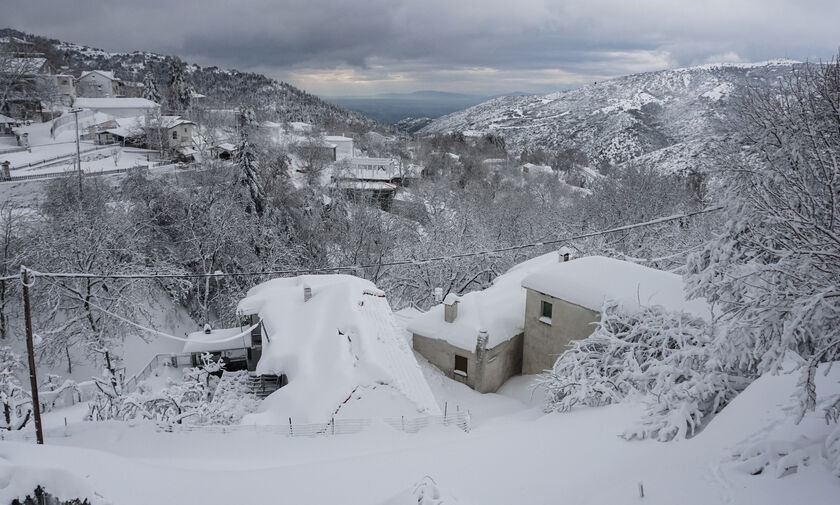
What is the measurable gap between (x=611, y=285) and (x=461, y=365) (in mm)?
5991

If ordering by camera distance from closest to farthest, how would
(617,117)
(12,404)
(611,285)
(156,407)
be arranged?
(12,404), (156,407), (611,285), (617,117)

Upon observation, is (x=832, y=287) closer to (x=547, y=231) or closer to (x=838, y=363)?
(x=838, y=363)

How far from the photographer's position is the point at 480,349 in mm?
17703

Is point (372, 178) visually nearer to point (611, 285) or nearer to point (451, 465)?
point (611, 285)

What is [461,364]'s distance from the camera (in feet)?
60.6

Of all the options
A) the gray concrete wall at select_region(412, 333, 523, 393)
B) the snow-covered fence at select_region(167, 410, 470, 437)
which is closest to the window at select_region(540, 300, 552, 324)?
the gray concrete wall at select_region(412, 333, 523, 393)

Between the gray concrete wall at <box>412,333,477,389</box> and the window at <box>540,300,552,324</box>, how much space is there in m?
2.83

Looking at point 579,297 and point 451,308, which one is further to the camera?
point 451,308

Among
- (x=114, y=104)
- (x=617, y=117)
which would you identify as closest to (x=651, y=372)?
(x=114, y=104)

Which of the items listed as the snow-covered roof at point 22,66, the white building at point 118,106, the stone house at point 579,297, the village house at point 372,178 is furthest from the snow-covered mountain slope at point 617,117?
the snow-covered roof at point 22,66

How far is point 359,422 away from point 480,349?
6.97 m

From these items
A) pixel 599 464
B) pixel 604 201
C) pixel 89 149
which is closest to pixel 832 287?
pixel 599 464

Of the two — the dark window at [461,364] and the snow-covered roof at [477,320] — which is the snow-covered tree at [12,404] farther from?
the dark window at [461,364]

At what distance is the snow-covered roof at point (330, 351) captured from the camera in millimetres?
12258
